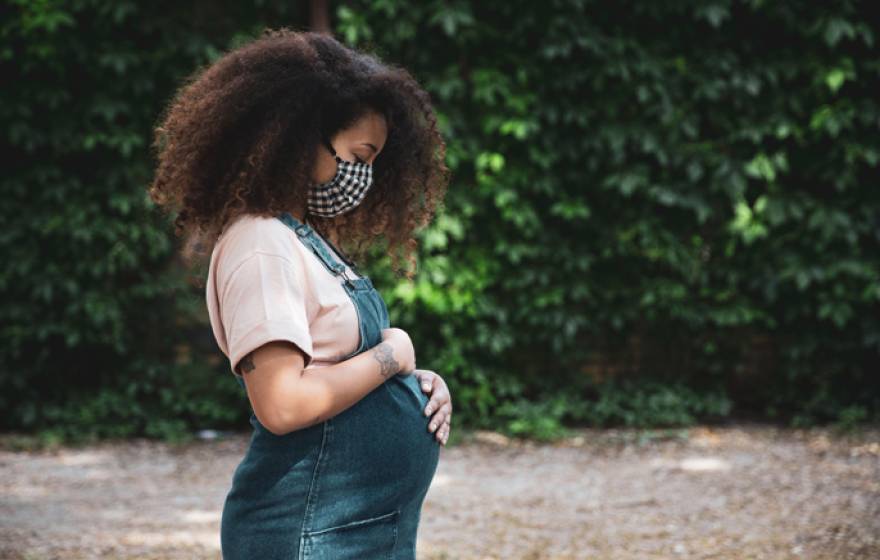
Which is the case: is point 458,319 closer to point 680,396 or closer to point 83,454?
point 680,396

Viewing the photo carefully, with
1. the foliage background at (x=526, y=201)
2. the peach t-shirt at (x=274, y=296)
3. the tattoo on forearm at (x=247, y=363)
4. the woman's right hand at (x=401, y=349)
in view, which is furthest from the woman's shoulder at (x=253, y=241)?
the foliage background at (x=526, y=201)

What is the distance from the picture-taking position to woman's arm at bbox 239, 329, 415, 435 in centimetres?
153

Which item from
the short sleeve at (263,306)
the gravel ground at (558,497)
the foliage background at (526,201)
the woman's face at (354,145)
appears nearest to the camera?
the short sleeve at (263,306)

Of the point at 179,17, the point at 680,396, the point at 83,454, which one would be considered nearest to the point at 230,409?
the point at 83,454

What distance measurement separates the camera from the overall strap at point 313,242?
1690 millimetres

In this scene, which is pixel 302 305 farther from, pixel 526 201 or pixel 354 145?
pixel 526 201

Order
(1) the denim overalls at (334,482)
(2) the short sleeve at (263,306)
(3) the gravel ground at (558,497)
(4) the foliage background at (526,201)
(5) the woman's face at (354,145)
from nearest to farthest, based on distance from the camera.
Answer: (2) the short sleeve at (263,306) → (1) the denim overalls at (334,482) → (5) the woman's face at (354,145) → (3) the gravel ground at (558,497) → (4) the foliage background at (526,201)

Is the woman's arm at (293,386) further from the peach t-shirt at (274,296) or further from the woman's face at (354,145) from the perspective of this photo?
the woman's face at (354,145)

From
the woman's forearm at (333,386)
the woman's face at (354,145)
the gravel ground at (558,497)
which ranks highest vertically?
the woman's face at (354,145)

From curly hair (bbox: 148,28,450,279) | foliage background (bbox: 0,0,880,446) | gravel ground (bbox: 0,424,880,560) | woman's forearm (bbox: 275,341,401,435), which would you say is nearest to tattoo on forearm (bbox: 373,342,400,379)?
woman's forearm (bbox: 275,341,401,435)

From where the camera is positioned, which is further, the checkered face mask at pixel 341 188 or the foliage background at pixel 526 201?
the foliage background at pixel 526 201

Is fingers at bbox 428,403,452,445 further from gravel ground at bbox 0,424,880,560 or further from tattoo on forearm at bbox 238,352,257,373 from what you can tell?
gravel ground at bbox 0,424,880,560

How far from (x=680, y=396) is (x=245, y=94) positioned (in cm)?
516

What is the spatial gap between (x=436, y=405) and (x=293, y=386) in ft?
1.37
